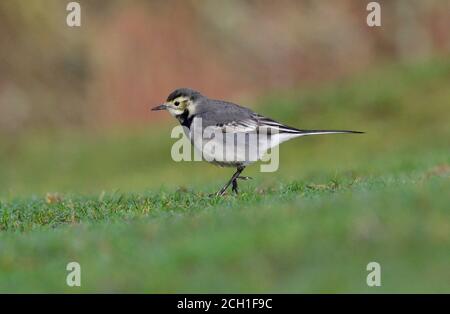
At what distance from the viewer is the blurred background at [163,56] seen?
30480 mm

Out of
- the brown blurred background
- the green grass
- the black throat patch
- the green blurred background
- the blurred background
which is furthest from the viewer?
the brown blurred background

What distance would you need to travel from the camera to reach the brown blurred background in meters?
32.8

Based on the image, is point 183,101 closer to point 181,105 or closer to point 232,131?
point 181,105

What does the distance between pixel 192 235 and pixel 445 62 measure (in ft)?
63.6

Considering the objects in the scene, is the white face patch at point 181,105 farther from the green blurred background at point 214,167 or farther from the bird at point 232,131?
the green blurred background at point 214,167

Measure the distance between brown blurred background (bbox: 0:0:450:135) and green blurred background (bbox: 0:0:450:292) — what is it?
55 millimetres

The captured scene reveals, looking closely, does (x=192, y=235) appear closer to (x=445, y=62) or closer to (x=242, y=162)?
(x=242, y=162)

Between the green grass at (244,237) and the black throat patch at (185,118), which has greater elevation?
the black throat patch at (185,118)

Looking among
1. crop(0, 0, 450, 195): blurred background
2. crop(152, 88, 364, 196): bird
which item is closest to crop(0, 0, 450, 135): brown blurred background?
crop(0, 0, 450, 195): blurred background

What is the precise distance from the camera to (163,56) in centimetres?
3375

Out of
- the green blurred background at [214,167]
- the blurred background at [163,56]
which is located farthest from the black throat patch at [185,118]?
the blurred background at [163,56]

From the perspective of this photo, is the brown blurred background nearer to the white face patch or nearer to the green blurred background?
the green blurred background

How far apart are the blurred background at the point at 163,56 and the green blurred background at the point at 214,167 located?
0.21ft
